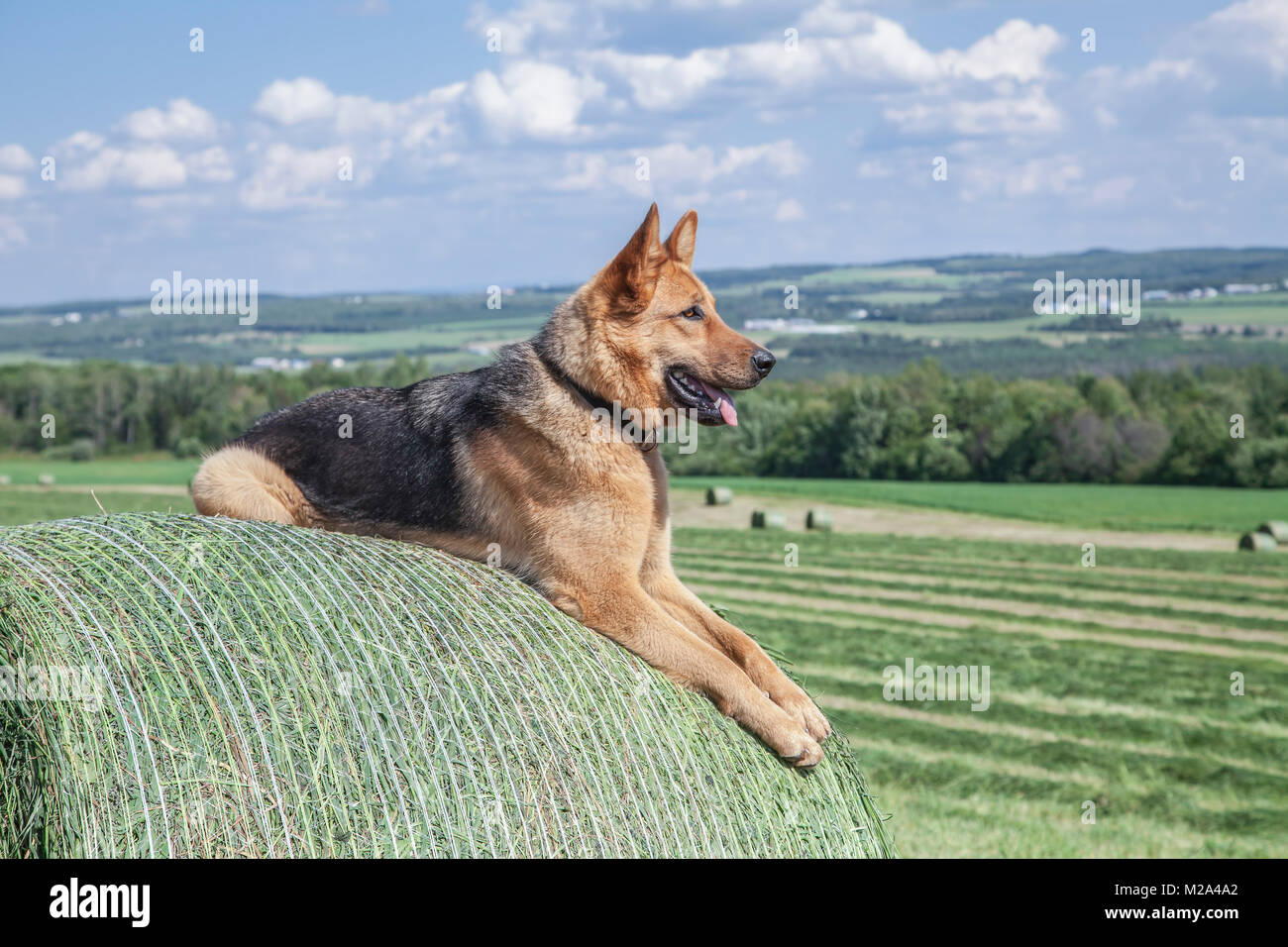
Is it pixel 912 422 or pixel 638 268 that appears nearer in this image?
pixel 638 268

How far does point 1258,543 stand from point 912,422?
97.7 ft

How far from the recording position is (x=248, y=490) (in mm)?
5766

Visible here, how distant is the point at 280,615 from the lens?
187 inches

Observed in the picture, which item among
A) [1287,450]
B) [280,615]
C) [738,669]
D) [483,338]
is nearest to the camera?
[280,615]

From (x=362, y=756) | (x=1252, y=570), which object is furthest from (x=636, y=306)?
(x=1252, y=570)

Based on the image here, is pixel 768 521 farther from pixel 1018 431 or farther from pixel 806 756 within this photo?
pixel 806 756

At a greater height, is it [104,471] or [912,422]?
[912,422]

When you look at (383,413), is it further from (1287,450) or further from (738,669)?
(1287,450)

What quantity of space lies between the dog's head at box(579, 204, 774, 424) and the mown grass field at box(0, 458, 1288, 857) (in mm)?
1919

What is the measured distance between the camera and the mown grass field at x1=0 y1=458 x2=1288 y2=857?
12.1m

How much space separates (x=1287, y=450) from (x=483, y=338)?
75.6m

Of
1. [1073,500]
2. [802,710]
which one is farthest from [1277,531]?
[802,710]

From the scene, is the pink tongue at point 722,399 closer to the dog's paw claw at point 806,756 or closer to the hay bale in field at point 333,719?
the hay bale in field at point 333,719
